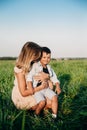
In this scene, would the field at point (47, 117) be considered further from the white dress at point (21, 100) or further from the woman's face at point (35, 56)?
the woman's face at point (35, 56)

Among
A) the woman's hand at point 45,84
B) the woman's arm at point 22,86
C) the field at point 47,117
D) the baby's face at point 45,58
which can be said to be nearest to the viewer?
the field at point 47,117

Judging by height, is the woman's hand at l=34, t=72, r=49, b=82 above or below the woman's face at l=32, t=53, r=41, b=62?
below

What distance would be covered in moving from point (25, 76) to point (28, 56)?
307 millimetres

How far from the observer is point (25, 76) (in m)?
4.11

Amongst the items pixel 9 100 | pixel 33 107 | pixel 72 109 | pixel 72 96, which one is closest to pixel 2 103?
pixel 9 100

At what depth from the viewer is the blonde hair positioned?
13.1ft

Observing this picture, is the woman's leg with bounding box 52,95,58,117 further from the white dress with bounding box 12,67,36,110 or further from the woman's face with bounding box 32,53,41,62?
the woman's face with bounding box 32,53,41,62

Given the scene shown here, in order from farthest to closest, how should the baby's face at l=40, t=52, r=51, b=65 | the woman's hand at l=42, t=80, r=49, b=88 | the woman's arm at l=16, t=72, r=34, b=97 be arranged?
the baby's face at l=40, t=52, r=51, b=65 < the woman's hand at l=42, t=80, r=49, b=88 < the woman's arm at l=16, t=72, r=34, b=97

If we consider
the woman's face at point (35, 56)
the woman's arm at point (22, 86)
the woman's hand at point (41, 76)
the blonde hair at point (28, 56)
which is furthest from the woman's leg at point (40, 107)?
the woman's face at point (35, 56)

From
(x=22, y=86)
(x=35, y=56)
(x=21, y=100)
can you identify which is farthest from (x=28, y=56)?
(x=21, y=100)

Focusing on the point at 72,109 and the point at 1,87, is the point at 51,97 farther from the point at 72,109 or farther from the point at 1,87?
the point at 1,87

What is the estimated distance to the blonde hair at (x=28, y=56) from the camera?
157 inches

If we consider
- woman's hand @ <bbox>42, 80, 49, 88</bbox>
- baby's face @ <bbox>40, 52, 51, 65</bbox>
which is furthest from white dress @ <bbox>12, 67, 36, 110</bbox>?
baby's face @ <bbox>40, 52, 51, 65</bbox>

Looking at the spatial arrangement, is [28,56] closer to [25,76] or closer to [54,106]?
[25,76]
